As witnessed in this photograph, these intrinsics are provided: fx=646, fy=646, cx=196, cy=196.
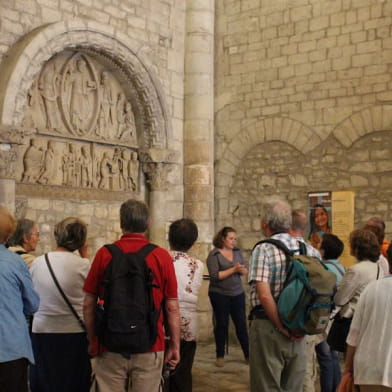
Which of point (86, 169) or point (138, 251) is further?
point (86, 169)

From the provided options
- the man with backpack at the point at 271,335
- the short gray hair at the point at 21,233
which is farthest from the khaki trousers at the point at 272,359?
the short gray hair at the point at 21,233

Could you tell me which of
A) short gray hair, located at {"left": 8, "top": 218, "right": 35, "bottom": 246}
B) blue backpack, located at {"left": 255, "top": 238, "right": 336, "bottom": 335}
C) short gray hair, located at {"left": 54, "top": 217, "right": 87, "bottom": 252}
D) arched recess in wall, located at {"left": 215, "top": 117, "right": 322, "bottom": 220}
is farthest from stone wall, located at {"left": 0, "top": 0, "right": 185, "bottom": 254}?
blue backpack, located at {"left": 255, "top": 238, "right": 336, "bottom": 335}

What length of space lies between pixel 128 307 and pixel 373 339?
1.21 m

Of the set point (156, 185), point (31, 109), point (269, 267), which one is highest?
point (31, 109)

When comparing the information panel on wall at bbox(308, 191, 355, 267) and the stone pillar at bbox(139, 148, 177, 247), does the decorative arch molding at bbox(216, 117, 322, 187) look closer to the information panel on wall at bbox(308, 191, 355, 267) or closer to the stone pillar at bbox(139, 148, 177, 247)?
the information panel on wall at bbox(308, 191, 355, 267)

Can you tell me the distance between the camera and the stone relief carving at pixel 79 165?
7.29m

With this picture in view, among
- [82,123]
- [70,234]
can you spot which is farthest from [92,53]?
[70,234]

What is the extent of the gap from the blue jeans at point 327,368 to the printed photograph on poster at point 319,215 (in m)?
3.65

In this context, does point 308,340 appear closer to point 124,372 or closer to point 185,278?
point 185,278

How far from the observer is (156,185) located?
28.1 feet

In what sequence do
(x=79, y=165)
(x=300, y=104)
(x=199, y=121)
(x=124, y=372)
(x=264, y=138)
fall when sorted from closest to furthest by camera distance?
(x=124, y=372) → (x=79, y=165) → (x=300, y=104) → (x=199, y=121) → (x=264, y=138)

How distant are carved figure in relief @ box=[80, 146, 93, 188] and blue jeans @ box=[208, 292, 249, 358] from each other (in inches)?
88.3

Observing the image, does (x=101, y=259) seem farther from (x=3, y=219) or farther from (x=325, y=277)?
(x=325, y=277)

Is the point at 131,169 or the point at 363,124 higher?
the point at 363,124
